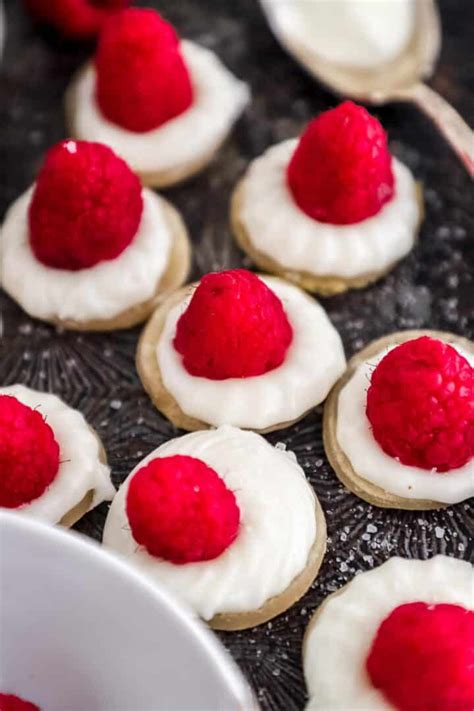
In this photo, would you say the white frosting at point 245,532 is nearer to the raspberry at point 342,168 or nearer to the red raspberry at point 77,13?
the raspberry at point 342,168

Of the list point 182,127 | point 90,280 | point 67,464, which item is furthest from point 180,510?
point 182,127

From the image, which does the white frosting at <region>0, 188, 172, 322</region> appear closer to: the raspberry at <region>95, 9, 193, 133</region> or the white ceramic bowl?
the raspberry at <region>95, 9, 193, 133</region>

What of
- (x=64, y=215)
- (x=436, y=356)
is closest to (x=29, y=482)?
(x=64, y=215)

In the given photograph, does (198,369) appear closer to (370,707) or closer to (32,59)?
(370,707)

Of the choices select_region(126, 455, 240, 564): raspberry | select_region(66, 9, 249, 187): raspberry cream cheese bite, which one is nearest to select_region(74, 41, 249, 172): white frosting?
select_region(66, 9, 249, 187): raspberry cream cheese bite

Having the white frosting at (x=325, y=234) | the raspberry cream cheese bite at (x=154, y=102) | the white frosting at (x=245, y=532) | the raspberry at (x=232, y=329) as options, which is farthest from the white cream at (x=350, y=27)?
the white frosting at (x=245, y=532)
